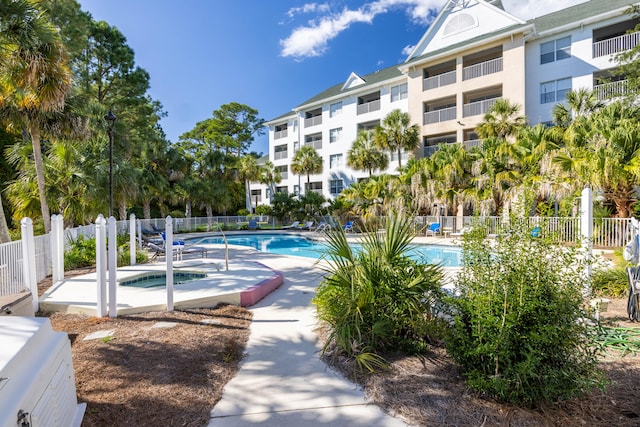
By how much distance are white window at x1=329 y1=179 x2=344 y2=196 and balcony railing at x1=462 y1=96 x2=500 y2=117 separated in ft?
40.5

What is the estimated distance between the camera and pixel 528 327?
110 inches

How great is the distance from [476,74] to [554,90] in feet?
16.2

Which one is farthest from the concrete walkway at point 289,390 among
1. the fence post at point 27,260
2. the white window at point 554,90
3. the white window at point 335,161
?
the white window at point 335,161

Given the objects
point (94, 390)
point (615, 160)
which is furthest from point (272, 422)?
point (615, 160)

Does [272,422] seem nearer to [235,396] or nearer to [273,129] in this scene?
[235,396]

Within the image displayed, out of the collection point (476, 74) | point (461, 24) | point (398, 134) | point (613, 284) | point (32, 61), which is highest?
point (461, 24)

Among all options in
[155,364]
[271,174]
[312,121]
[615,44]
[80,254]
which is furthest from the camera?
[271,174]

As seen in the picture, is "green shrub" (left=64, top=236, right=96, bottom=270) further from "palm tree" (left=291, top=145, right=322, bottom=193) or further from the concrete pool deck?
"palm tree" (left=291, top=145, right=322, bottom=193)

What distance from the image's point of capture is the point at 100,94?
21.4 m

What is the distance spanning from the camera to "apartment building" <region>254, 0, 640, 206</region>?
19.1 meters

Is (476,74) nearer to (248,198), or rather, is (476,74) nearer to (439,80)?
(439,80)

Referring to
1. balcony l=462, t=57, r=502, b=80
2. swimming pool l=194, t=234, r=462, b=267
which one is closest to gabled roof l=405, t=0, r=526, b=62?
balcony l=462, t=57, r=502, b=80

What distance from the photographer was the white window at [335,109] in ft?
104

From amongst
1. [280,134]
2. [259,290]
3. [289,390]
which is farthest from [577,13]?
[289,390]
